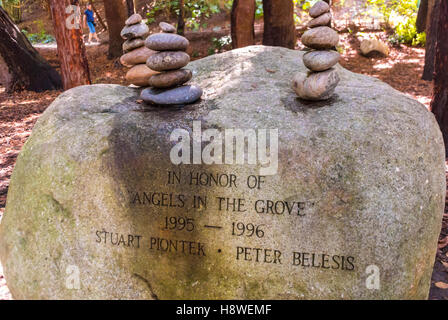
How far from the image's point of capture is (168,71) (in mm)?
3486

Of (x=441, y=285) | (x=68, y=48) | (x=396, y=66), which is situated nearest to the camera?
(x=441, y=285)

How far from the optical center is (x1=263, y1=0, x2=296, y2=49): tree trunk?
7.47m

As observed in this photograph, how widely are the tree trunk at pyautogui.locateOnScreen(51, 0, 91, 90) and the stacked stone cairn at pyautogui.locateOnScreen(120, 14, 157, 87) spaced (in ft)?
5.93

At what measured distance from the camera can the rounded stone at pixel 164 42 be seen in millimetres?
3334

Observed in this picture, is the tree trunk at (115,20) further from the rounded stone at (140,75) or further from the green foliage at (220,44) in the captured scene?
the rounded stone at (140,75)

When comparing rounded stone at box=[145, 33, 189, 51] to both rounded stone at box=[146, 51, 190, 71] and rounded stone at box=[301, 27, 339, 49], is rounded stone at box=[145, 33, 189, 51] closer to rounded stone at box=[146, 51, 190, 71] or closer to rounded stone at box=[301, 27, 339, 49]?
rounded stone at box=[146, 51, 190, 71]

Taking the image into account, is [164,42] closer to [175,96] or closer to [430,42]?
[175,96]

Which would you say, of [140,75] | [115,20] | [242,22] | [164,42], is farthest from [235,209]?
[115,20]

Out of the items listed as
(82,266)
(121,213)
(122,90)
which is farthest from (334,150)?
(122,90)

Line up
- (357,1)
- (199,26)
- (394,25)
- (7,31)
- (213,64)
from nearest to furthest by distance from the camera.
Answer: (213,64)
(7,31)
(394,25)
(199,26)
(357,1)

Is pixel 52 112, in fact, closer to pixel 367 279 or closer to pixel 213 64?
pixel 213 64

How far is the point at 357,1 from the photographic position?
15.7 meters

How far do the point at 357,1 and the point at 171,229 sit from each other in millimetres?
15511

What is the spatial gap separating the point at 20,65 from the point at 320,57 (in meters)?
7.28
